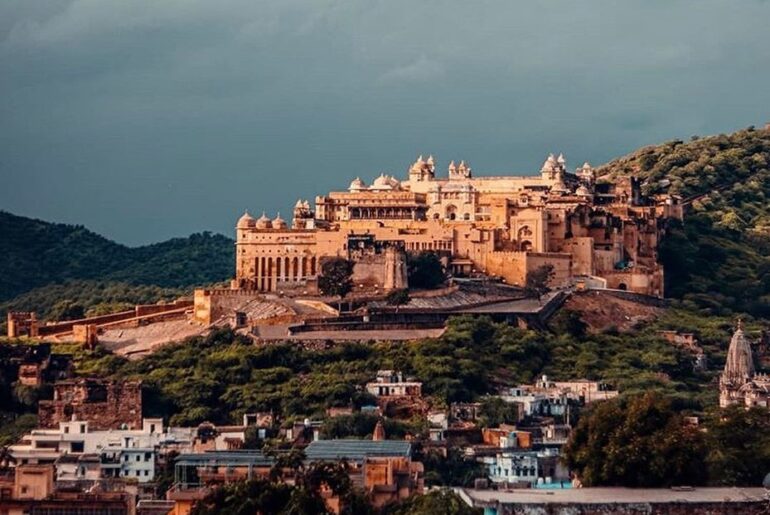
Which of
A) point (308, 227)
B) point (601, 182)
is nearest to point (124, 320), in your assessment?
point (308, 227)

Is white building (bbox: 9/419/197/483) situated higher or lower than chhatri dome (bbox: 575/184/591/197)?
lower

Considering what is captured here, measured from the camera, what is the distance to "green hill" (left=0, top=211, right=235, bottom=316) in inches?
3875

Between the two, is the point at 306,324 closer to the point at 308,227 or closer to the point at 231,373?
the point at 231,373

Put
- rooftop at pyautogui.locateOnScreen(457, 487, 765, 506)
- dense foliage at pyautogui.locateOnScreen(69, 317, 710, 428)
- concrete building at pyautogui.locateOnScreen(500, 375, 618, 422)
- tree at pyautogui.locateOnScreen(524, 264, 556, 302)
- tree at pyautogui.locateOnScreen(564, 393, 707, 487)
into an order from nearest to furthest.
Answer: rooftop at pyautogui.locateOnScreen(457, 487, 765, 506)
tree at pyautogui.locateOnScreen(564, 393, 707, 487)
concrete building at pyautogui.locateOnScreen(500, 375, 618, 422)
dense foliage at pyautogui.locateOnScreen(69, 317, 710, 428)
tree at pyautogui.locateOnScreen(524, 264, 556, 302)

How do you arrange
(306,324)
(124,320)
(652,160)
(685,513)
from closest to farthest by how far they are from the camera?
(685,513), (306,324), (124,320), (652,160)

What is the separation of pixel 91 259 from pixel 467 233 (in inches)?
1463

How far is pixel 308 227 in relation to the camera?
77000mm

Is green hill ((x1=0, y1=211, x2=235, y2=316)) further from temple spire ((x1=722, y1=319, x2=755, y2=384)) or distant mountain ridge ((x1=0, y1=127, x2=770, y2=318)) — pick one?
temple spire ((x1=722, y1=319, x2=755, y2=384))

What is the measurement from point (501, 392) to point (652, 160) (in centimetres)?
3809

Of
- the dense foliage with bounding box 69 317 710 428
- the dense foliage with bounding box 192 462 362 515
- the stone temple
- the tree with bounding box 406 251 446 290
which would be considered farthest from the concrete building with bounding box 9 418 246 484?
the tree with bounding box 406 251 446 290

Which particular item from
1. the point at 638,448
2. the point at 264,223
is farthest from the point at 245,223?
the point at 638,448

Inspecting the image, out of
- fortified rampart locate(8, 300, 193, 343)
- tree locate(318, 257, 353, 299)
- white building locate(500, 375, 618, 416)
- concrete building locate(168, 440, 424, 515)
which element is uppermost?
tree locate(318, 257, 353, 299)

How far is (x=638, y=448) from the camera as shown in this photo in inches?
1524

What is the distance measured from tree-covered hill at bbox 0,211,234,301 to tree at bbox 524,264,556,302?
2642cm
